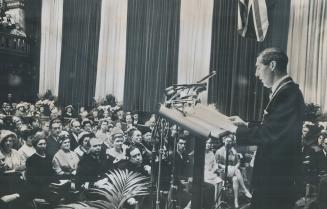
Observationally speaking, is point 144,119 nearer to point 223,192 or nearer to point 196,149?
point 196,149

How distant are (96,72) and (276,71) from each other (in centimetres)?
198

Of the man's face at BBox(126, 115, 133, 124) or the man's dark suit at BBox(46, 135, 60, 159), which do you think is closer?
the man's dark suit at BBox(46, 135, 60, 159)

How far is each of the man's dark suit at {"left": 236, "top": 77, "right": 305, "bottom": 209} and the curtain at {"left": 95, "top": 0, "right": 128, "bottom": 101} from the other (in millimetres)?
1435

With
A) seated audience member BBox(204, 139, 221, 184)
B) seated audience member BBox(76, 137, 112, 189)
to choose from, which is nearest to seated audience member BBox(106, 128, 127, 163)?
seated audience member BBox(76, 137, 112, 189)

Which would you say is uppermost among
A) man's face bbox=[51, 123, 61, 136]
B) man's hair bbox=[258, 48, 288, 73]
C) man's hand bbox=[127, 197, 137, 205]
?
man's hair bbox=[258, 48, 288, 73]

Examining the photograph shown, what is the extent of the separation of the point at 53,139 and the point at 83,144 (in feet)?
1.05

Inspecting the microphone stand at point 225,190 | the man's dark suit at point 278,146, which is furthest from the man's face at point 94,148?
the man's dark suit at point 278,146

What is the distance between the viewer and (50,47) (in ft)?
15.9

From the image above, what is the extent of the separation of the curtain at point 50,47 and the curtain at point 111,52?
45 centimetres

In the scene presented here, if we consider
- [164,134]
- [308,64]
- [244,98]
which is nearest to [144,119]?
[164,134]

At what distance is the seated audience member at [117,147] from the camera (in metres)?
4.92

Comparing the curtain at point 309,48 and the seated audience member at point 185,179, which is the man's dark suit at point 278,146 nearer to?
the curtain at point 309,48

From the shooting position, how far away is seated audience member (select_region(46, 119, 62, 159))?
4.81 meters

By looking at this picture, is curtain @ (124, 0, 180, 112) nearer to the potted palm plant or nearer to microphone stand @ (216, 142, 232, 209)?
the potted palm plant
